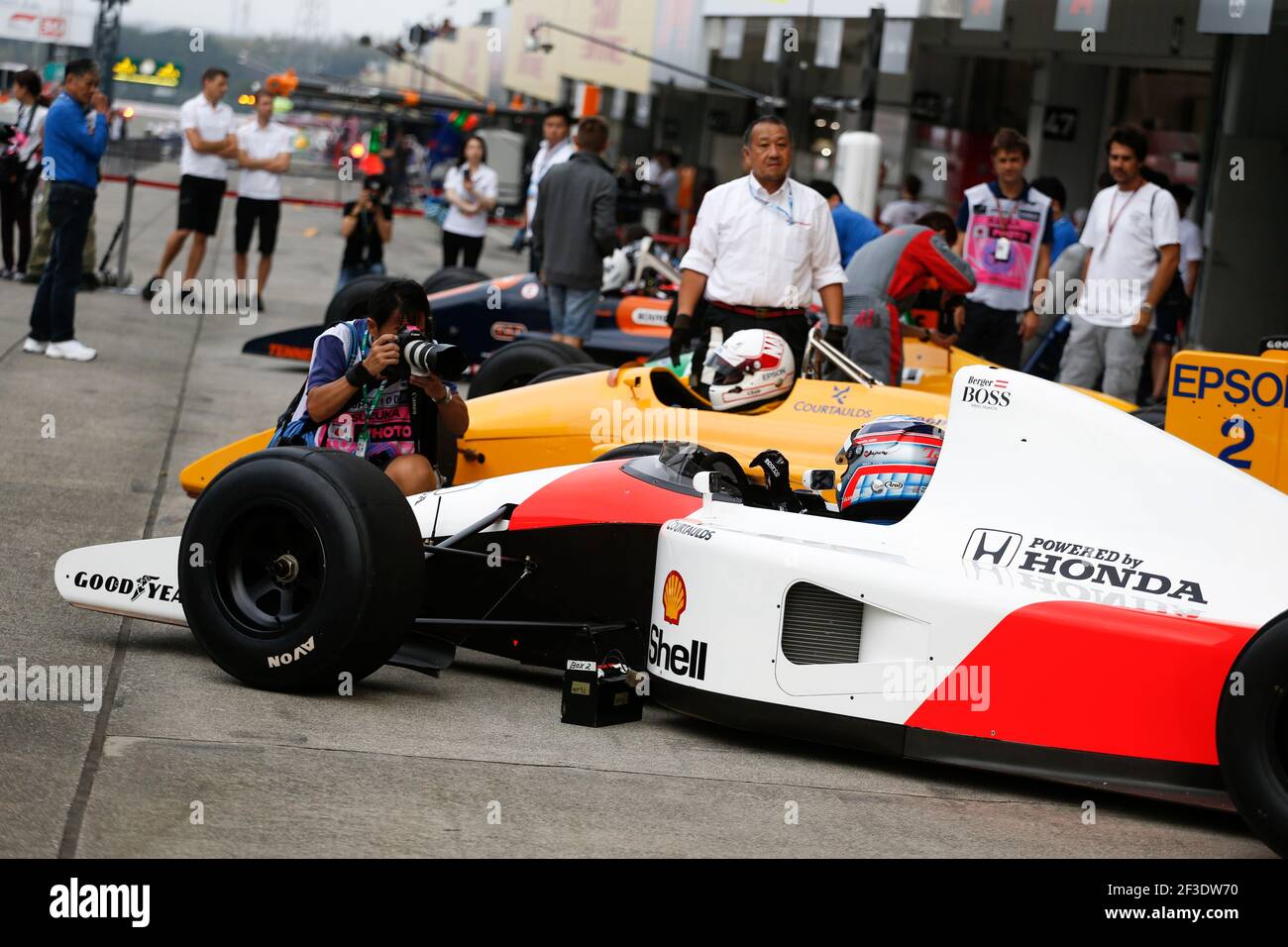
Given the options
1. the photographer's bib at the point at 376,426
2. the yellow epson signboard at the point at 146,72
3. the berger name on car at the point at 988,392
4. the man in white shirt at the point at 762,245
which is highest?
the yellow epson signboard at the point at 146,72

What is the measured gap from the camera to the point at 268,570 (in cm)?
479

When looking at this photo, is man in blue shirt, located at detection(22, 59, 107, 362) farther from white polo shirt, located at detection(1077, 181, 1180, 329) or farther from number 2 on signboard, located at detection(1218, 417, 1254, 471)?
number 2 on signboard, located at detection(1218, 417, 1254, 471)

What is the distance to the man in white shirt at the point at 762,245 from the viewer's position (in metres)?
7.23

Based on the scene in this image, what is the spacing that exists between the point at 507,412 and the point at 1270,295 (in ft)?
24.7

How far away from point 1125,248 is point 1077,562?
4.92 metres

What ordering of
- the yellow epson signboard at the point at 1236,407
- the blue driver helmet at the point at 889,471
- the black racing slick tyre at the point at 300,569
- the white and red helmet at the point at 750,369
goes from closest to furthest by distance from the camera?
the black racing slick tyre at the point at 300,569 → the blue driver helmet at the point at 889,471 → the yellow epson signboard at the point at 1236,407 → the white and red helmet at the point at 750,369

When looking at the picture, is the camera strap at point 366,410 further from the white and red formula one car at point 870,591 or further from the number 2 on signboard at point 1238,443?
the number 2 on signboard at point 1238,443

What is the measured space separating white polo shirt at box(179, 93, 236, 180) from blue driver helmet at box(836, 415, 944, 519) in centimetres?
932

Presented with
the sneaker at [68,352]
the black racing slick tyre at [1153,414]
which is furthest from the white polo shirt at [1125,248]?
the sneaker at [68,352]

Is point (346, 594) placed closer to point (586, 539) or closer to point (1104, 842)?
point (586, 539)

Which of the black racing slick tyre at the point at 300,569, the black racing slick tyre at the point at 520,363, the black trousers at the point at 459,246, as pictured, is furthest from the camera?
the black trousers at the point at 459,246

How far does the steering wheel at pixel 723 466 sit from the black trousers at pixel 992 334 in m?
4.56

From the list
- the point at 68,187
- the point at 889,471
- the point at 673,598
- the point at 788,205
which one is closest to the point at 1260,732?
the point at 889,471
